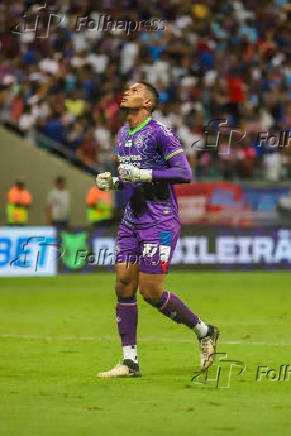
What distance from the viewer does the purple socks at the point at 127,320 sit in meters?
9.27

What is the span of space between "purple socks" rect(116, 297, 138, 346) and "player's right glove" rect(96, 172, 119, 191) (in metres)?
0.99

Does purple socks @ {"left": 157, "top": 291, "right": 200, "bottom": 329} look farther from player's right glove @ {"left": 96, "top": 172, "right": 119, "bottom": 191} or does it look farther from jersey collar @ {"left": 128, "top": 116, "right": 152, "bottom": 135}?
jersey collar @ {"left": 128, "top": 116, "right": 152, "bottom": 135}

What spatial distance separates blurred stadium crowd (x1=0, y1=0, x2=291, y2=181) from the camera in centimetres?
2477

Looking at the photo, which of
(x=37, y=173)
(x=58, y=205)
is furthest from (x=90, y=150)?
(x=58, y=205)

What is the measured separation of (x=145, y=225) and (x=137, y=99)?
1.11m

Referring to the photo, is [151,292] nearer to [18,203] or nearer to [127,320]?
[127,320]

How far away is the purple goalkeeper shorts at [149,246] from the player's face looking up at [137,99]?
1.02 meters

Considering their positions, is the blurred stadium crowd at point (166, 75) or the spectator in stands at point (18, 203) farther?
the blurred stadium crowd at point (166, 75)

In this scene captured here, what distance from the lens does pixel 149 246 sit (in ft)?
30.1

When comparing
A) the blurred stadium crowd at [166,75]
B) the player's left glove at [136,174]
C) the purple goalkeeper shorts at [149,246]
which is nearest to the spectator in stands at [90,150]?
the blurred stadium crowd at [166,75]

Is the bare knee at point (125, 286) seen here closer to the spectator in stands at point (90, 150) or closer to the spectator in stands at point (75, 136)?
the spectator in stands at point (90, 150)

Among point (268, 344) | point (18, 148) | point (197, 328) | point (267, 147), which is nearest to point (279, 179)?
point (267, 147)

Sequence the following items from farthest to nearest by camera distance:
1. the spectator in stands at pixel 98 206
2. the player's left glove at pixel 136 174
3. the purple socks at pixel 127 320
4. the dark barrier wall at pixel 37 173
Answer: the dark barrier wall at pixel 37 173 → the spectator in stands at pixel 98 206 → the purple socks at pixel 127 320 → the player's left glove at pixel 136 174

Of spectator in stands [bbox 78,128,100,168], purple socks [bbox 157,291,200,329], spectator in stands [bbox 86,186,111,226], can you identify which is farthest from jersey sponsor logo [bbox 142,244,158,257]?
spectator in stands [bbox 78,128,100,168]
